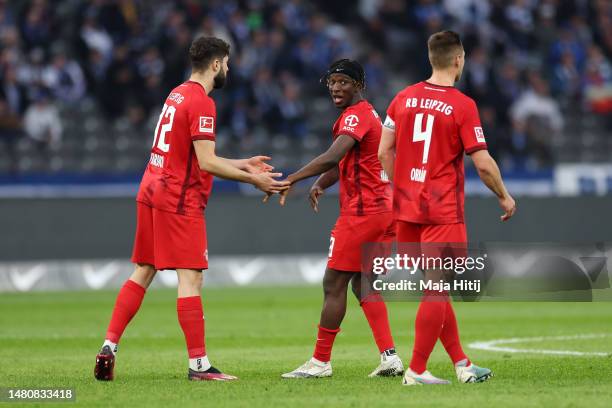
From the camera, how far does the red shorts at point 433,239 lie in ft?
26.0

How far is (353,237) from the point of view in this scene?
898 centimetres

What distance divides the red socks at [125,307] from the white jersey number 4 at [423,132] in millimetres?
2441

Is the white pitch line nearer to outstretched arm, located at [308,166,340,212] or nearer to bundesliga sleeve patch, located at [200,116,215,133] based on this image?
outstretched arm, located at [308,166,340,212]

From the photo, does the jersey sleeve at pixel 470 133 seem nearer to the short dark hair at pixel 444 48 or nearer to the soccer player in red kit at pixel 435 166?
the soccer player in red kit at pixel 435 166

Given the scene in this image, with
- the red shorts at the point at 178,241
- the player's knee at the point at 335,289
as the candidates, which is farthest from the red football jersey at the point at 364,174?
the red shorts at the point at 178,241

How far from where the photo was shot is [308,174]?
867 cm

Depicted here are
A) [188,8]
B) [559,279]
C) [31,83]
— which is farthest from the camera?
[188,8]

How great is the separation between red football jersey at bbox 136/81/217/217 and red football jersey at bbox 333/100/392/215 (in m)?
1.06

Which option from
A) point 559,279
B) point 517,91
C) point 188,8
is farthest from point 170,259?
point 517,91

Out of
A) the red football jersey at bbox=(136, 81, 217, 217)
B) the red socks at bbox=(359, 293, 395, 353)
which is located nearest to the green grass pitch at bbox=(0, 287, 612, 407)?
the red socks at bbox=(359, 293, 395, 353)

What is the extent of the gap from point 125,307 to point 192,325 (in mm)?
618

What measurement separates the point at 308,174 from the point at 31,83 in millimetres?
13290

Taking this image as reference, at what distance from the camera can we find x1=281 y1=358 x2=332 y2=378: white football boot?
887 cm

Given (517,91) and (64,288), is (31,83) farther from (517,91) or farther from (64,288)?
(517,91)
